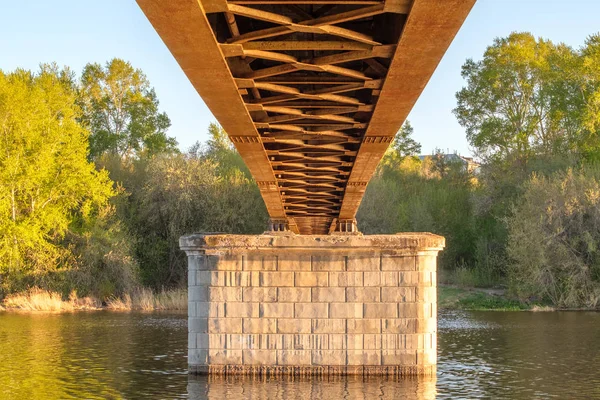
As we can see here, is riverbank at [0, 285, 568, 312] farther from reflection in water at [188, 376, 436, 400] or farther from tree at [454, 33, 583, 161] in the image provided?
reflection in water at [188, 376, 436, 400]

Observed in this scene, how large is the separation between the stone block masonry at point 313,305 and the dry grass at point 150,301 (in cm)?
2230

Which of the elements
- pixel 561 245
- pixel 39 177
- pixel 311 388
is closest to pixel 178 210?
pixel 39 177

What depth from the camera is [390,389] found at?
65.2 feet

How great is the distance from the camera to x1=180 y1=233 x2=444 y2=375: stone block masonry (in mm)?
21188

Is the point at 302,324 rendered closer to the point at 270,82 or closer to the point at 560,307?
the point at 270,82

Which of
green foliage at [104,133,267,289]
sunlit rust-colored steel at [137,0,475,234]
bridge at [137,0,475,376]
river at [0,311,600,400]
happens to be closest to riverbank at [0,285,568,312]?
green foliage at [104,133,267,289]

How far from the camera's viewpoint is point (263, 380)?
68.1 feet

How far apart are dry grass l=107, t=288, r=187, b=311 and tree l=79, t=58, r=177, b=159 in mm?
16609

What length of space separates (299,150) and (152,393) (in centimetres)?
733

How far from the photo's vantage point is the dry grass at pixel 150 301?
43.6 m

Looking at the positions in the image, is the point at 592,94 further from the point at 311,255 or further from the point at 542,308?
the point at 311,255

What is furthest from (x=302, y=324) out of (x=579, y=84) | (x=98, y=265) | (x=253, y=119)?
(x=579, y=84)

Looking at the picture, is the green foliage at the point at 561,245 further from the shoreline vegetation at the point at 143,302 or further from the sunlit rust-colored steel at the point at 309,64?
the sunlit rust-colored steel at the point at 309,64

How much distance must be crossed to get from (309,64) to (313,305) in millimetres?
12337
